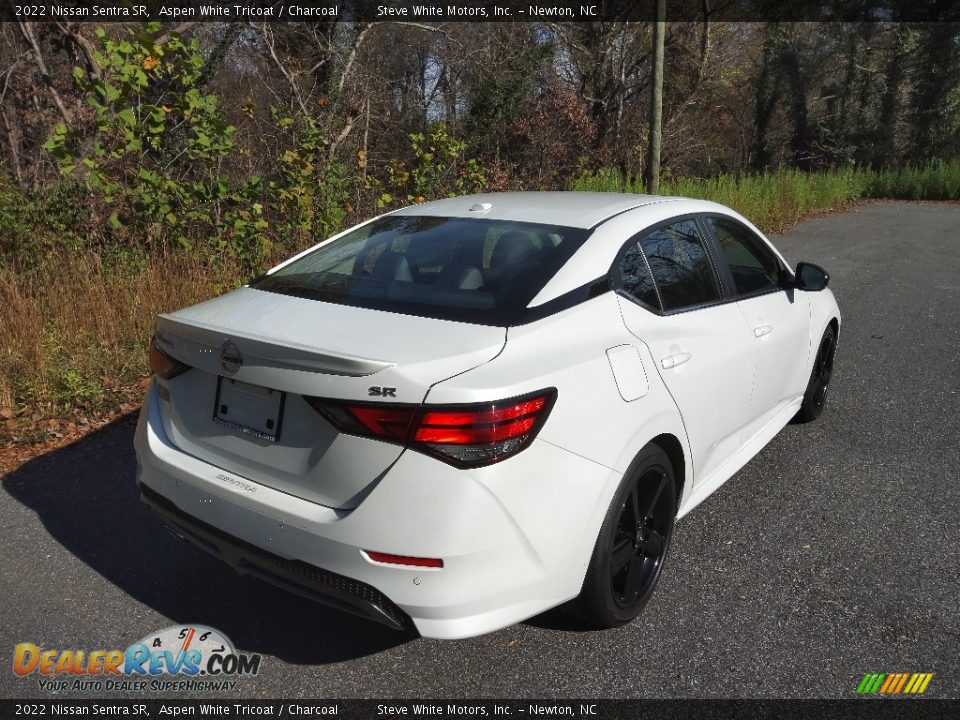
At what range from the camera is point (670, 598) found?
3.05 metres

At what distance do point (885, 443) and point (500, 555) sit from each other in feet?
11.2

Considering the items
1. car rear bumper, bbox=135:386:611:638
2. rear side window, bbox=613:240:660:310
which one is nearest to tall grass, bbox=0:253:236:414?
car rear bumper, bbox=135:386:611:638

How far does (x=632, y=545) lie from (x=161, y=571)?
76.8 inches

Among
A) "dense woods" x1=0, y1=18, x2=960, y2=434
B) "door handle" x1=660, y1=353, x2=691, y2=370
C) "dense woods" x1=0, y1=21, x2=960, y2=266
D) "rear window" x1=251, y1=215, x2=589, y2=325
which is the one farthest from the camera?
"dense woods" x1=0, y1=21, x2=960, y2=266

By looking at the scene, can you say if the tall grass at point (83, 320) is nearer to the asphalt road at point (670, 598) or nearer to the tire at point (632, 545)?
the asphalt road at point (670, 598)

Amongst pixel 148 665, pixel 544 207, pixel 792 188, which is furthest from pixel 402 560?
pixel 792 188

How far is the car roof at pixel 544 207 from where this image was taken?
10.5 ft

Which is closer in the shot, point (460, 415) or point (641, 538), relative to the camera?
point (460, 415)

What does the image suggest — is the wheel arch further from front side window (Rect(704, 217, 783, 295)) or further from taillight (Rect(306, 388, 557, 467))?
front side window (Rect(704, 217, 783, 295))

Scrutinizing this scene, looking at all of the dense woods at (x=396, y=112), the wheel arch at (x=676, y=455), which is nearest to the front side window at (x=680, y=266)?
the wheel arch at (x=676, y=455)

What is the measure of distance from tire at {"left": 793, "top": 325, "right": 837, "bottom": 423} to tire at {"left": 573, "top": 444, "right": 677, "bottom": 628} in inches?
83.8

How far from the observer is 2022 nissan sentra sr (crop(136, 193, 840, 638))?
2.18 m

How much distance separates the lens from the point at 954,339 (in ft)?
23.6

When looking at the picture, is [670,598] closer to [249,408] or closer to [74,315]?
[249,408]
